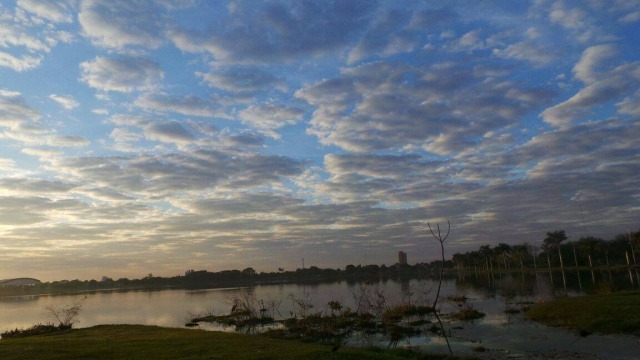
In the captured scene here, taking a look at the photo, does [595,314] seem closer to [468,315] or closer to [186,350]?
[468,315]

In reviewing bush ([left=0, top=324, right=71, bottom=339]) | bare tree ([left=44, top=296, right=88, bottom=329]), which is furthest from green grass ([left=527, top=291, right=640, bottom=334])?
bare tree ([left=44, top=296, right=88, bottom=329])

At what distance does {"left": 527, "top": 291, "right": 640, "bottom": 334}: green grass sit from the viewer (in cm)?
2883

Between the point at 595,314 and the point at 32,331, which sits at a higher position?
the point at 595,314

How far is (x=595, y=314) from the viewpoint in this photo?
107 ft

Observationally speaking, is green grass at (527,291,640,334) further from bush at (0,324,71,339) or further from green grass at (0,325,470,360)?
bush at (0,324,71,339)

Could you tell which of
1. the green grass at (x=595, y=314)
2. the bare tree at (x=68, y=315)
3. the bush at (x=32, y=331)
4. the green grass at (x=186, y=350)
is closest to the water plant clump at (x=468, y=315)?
the green grass at (x=595, y=314)

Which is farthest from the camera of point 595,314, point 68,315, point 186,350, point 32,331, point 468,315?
point 68,315

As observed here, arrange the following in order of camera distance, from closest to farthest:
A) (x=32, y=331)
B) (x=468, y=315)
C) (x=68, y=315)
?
(x=468, y=315), (x=32, y=331), (x=68, y=315)

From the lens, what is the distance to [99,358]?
79.4ft

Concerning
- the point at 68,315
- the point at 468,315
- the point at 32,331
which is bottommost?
the point at 468,315

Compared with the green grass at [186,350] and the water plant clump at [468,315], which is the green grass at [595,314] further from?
the green grass at [186,350]

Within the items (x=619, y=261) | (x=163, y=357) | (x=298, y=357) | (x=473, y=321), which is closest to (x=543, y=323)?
(x=473, y=321)

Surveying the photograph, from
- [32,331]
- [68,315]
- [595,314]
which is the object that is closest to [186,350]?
[32,331]

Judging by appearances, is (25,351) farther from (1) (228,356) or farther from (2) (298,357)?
(2) (298,357)
